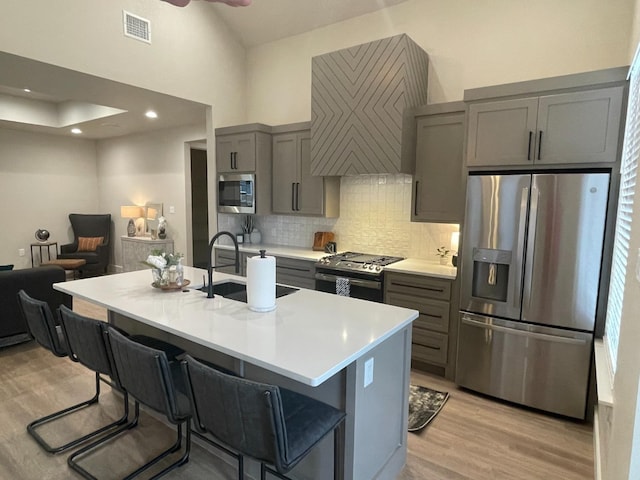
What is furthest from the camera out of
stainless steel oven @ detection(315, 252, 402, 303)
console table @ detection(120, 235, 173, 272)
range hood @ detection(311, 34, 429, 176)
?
console table @ detection(120, 235, 173, 272)

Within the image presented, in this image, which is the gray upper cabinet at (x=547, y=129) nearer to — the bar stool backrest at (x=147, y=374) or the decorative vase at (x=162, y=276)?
the decorative vase at (x=162, y=276)

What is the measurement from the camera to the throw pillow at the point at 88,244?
7090mm

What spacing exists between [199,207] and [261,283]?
5.18 m

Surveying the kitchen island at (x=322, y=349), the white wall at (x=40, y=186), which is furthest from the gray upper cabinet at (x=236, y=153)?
the white wall at (x=40, y=186)

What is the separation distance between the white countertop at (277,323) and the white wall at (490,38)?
259cm

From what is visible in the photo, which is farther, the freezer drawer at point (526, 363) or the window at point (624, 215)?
the freezer drawer at point (526, 363)

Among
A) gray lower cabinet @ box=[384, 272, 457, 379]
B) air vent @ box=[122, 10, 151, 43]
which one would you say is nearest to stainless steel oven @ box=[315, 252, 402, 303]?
gray lower cabinet @ box=[384, 272, 457, 379]

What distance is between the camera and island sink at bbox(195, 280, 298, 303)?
93.3 inches

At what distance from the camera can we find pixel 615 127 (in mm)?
2393

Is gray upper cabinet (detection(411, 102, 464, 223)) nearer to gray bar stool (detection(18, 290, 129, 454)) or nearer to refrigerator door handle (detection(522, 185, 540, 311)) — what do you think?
refrigerator door handle (detection(522, 185, 540, 311))

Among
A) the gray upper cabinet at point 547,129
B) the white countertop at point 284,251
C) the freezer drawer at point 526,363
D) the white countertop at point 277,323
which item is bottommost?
the freezer drawer at point 526,363

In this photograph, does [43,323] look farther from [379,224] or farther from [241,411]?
[379,224]

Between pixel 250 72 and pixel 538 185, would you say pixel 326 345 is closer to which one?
pixel 538 185

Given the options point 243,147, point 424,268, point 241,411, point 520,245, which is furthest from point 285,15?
point 241,411
